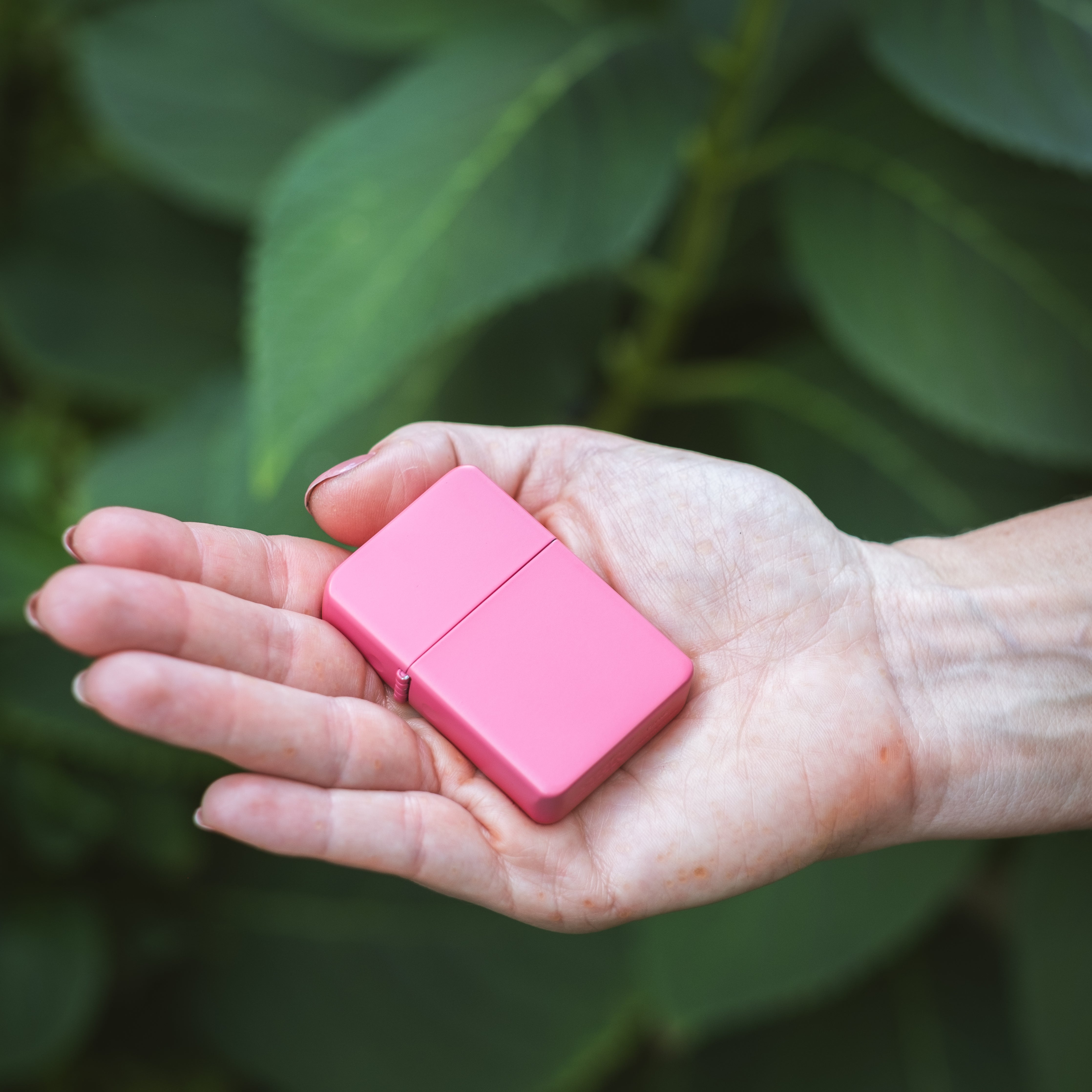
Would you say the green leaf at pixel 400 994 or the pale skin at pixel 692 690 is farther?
the green leaf at pixel 400 994

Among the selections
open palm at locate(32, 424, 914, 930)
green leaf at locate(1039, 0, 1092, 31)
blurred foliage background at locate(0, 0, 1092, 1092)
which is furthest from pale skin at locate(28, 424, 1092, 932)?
green leaf at locate(1039, 0, 1092, 31)

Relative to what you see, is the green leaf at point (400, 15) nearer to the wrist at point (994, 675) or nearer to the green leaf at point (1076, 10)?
the green leaf at point (1076, 10)

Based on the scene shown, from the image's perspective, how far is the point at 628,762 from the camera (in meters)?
0.71

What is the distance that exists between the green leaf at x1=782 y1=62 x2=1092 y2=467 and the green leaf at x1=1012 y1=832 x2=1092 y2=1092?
515mm

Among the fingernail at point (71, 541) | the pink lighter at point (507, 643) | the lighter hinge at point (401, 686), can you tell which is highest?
the fingernail at point (71, 541)

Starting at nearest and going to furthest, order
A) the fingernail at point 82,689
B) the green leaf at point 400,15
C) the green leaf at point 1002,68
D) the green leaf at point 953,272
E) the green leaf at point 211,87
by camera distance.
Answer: the fingernail at point 82,689 < the green leaf at point 1002,68 < the green leaf at point 953,272 < the green leaf at point 400,15 < the green leaf at point 211,87

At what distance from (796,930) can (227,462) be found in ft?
2.71

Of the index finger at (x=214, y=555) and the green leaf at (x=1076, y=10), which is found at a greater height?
the green leaf at (x=1076, y=10)

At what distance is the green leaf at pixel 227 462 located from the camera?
911 mm

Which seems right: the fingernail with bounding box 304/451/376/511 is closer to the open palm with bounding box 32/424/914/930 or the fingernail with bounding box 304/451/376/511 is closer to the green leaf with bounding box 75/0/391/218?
the open palm with bounding box 32/424/914/930

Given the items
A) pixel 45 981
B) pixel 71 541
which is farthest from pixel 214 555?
pixel 45 981

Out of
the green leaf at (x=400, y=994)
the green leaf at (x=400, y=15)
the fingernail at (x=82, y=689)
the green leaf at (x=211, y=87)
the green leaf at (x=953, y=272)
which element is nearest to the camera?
the fingernail at (x=82, y=689)

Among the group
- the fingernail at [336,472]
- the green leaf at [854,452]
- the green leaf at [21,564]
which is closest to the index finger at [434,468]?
the fingernail at [336,472]

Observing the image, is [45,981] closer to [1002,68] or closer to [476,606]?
[476,606]
